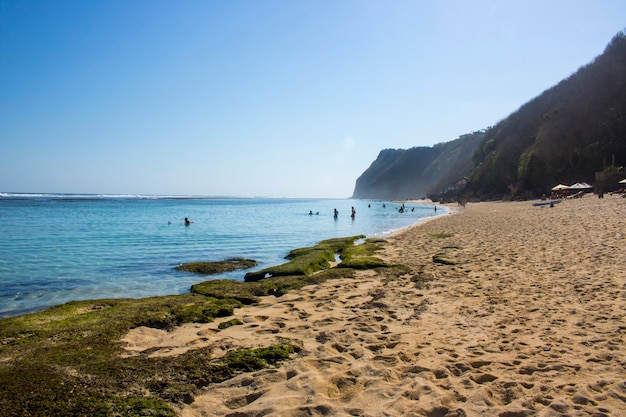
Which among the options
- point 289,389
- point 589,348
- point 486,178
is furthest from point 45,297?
point 486,178

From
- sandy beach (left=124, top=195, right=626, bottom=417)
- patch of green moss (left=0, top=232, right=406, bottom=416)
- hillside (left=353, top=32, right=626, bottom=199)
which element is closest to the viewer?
patch of green moss (left=0, top=232, right=406, bottom=416)

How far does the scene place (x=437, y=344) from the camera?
5.47m

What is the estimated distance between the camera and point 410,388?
13.6ft

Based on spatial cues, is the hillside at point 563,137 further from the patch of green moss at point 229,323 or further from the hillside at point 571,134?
the patch of green moss at point 229,323

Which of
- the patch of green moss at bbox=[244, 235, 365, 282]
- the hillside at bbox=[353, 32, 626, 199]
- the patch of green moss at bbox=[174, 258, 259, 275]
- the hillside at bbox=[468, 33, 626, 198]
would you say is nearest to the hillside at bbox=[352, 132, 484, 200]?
the hillside at bbox=[353, 32, 626, 199]

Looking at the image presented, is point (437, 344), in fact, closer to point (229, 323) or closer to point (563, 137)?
point (229, 323)

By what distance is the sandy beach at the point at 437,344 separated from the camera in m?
3.86

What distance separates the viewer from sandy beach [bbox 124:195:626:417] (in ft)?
12.7

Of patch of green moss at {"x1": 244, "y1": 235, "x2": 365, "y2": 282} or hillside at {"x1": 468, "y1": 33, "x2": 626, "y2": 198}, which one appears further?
hillside at {"x1": 468, "y1": 33, "x2": 626, "y2": 198}

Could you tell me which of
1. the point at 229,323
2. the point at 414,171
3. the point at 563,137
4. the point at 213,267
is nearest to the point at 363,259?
the point at 213,267

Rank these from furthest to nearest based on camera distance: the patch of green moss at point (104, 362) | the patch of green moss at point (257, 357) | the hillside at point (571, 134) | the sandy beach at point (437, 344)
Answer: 1. the hillside at point (571, 134)
2. the patch of green moss at point (257, 357)
3. the sandy beach at point (437, 344)
4. the patch of green moss at point (104, 362)

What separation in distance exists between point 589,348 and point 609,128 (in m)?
66.5

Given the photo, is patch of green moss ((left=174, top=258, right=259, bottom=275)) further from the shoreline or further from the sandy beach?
the sandy beach

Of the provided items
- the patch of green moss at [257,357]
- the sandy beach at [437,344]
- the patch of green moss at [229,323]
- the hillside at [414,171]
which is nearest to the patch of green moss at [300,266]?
the sandy beach at [437,344]
